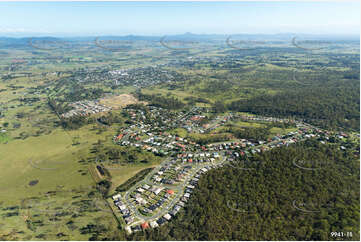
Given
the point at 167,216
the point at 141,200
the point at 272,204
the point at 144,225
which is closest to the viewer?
Answer: the point at 144,225

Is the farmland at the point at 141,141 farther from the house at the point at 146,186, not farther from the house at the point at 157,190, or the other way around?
the house at the point at 146,186

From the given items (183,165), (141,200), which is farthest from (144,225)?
(183,165)

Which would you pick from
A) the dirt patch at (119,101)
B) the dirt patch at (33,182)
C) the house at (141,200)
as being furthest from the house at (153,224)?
the dirt patch at (119,101)

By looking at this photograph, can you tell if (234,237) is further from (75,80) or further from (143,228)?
(75,80)

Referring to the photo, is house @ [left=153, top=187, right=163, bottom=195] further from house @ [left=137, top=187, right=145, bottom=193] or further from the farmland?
house @ [left=137, top=187, right=145, bottom=193]

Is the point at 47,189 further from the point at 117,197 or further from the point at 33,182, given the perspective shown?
the point at 117,197

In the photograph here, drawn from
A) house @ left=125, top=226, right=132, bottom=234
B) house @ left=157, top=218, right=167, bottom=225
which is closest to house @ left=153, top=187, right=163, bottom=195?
house @ left=157, top=218, right=167, bottom=225

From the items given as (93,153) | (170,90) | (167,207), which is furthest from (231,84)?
(167,207)
